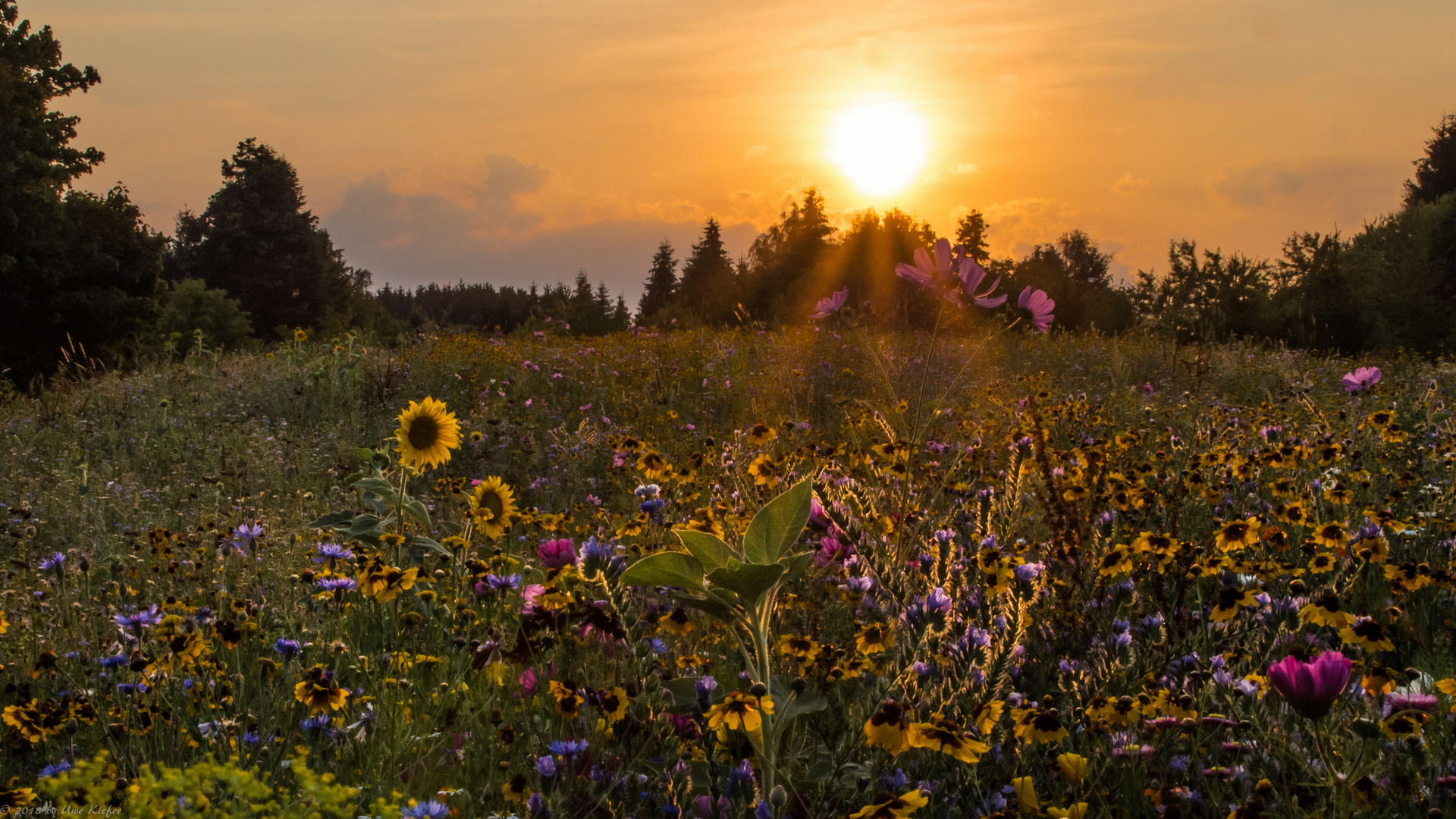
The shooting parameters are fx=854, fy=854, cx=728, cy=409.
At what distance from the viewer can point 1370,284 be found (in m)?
27.2

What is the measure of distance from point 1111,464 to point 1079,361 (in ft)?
22.6

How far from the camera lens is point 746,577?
1318 mm

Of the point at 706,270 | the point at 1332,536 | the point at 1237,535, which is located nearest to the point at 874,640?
the point at 1237,535

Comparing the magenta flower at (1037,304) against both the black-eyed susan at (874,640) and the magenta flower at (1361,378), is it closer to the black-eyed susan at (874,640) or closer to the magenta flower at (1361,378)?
the black-eyed susan at (874,640)

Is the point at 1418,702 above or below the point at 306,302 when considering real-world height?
below

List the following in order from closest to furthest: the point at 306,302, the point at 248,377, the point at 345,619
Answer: the point at 345,619
the point at 248,377
the point at 306,302

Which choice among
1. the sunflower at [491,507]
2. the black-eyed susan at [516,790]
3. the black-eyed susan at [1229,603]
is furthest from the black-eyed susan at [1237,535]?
the sunflower at [491,507]

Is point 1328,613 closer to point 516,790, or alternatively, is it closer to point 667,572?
point 667,572

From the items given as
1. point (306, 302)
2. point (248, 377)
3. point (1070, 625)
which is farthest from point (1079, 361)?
point (306, 302)

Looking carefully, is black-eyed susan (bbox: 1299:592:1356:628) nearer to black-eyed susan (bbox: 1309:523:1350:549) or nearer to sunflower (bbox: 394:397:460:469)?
black-eyed susan (bbox: 1309:523:1350:549)

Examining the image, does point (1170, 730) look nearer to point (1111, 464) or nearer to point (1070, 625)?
point (1070, 625)

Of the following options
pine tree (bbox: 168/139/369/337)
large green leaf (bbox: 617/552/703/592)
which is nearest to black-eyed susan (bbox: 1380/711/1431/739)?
large green leaf (bbox: 617/552/703/592)

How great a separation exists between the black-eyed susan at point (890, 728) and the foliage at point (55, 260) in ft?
61.3

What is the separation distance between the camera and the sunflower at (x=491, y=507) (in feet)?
8.17
